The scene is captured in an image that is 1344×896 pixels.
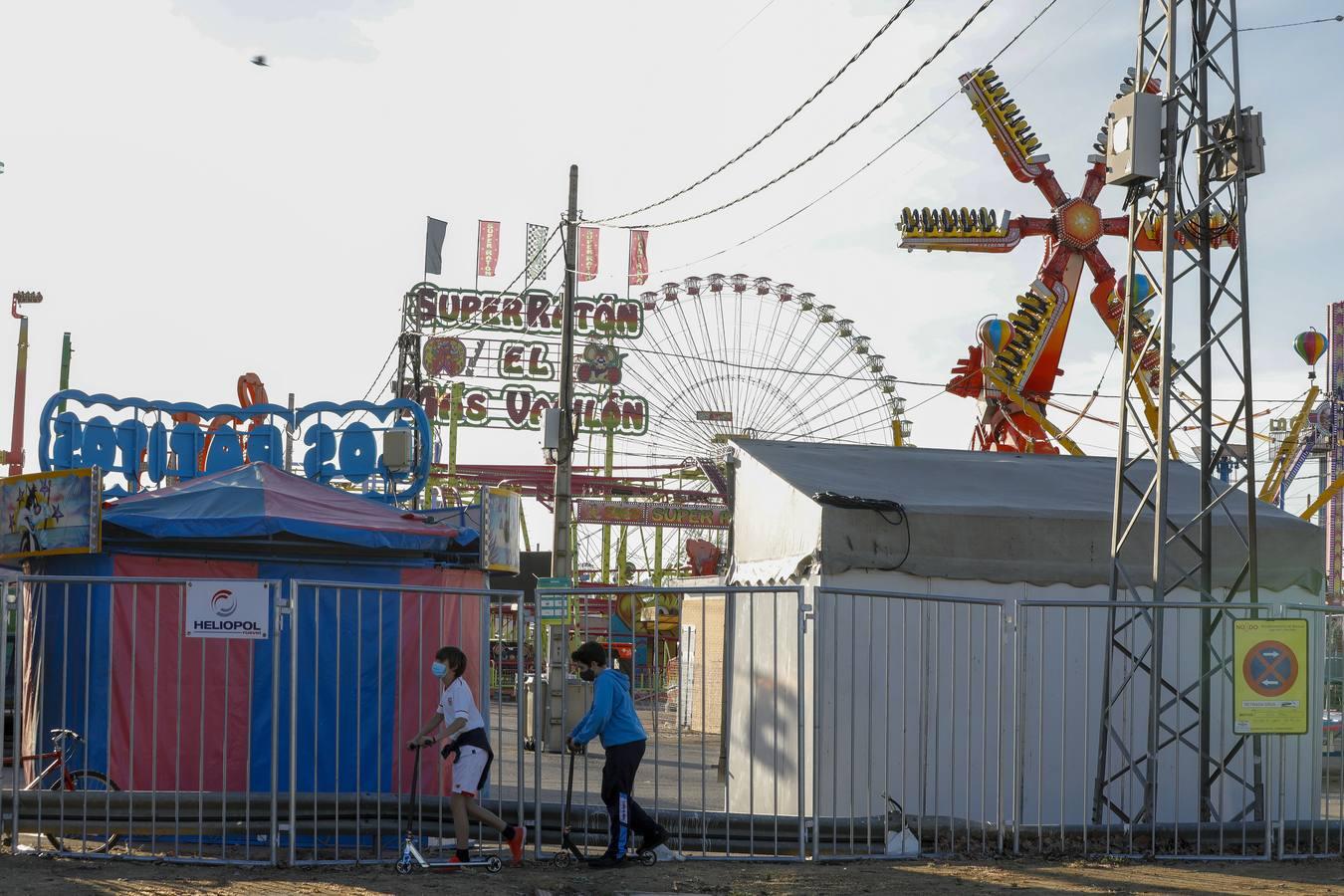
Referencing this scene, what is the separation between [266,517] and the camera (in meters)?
12.4

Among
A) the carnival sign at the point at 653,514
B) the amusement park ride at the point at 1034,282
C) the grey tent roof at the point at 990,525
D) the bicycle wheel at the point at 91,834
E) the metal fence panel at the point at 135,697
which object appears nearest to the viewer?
the bicycle wheel at the point at 91,834

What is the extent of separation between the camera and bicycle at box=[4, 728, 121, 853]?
34.2 feet

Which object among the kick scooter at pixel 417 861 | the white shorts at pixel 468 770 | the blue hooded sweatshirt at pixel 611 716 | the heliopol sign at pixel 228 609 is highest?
the heliopol sign at pixel 228 609

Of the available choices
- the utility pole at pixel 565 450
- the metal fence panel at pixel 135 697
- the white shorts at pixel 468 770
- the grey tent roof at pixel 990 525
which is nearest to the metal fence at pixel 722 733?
the metal fence panel at pixel 135 697

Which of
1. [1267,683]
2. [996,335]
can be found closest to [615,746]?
[1267,683]

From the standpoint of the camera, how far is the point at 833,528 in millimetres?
13508

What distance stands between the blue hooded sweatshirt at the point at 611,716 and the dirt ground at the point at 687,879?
872 millimetres

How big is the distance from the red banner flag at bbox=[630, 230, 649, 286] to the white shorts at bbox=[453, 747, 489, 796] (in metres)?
52.9

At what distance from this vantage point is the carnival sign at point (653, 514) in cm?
→ 4925

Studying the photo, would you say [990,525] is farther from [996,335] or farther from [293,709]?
[996,335]

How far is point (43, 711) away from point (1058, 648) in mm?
8509

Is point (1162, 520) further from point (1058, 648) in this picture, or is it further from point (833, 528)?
point (833, 528)

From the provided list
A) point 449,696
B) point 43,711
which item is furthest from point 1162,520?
point 43,711

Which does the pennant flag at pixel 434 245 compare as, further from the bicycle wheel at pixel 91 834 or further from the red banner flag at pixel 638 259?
the bicycle wheel at pixel 91 834
